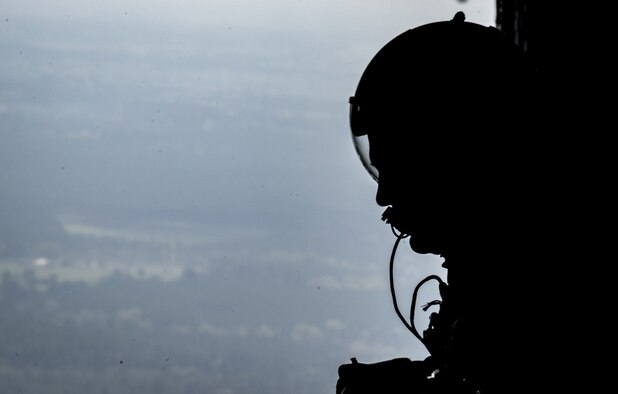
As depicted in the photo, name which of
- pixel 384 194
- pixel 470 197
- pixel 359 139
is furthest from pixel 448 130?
pixel 359 139

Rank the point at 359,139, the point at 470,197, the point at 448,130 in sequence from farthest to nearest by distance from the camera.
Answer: the point at 359,139
the point at 448,130
the point at 470,197

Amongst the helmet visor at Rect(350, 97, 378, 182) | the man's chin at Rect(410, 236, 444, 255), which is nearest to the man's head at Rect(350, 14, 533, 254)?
the man's chin at Rect(410, 236, 444, 255)

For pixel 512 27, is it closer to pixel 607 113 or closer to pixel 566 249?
pixel 607 113

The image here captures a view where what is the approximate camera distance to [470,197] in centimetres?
291

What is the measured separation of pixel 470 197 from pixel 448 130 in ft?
0.85

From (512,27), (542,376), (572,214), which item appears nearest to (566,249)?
(572,214)

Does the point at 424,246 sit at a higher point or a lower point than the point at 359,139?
lower

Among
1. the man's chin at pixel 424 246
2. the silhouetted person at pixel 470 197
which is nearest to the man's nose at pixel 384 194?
the silhouetted person at pixel 470 197

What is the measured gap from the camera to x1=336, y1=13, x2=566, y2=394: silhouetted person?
2523 millimetres

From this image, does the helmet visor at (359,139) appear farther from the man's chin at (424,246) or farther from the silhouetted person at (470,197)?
the man's chin at (424,246)

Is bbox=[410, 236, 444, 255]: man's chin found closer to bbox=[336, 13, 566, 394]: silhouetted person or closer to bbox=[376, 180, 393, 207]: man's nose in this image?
bbox=[336, 13, 566, 394]: silhouetted person

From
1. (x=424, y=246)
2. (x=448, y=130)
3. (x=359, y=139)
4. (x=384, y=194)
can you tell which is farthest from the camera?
(x=359, y=139)

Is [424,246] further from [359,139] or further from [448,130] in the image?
[359,139]

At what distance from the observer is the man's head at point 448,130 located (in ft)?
9.41
